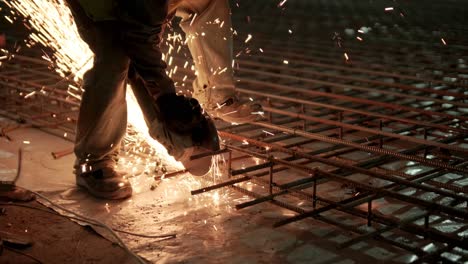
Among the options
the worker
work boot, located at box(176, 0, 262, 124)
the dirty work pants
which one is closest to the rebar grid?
work boot, located at box(176, 0, 262, 124)

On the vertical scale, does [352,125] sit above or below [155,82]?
below

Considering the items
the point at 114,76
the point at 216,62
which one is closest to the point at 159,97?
the point at 114,76

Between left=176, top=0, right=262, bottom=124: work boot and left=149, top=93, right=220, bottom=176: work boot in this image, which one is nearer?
left=149, top=93, right=220, bottom=176: work boot

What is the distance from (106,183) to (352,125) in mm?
1389

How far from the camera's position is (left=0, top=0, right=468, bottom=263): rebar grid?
9.00 feet

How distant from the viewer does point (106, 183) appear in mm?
3102

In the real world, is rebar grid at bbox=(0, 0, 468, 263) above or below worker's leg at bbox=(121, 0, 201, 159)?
below

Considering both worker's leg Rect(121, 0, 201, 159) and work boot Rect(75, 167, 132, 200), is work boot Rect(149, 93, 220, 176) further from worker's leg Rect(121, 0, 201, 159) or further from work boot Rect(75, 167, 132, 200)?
work boot Rect(75, 167, 132, 200)

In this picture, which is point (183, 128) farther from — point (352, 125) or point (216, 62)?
point (352, 125)

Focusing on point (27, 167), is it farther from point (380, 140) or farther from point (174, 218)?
point (380, 140)

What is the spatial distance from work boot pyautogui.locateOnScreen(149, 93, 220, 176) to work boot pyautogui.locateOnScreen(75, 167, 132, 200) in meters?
0.26

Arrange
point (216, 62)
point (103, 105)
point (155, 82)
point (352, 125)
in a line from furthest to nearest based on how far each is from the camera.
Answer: point (352, 125)
point (216, 62)
point (103, 105)
point (155, 82)

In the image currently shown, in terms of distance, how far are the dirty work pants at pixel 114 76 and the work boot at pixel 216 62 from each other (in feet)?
0.21

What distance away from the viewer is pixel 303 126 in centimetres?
401
